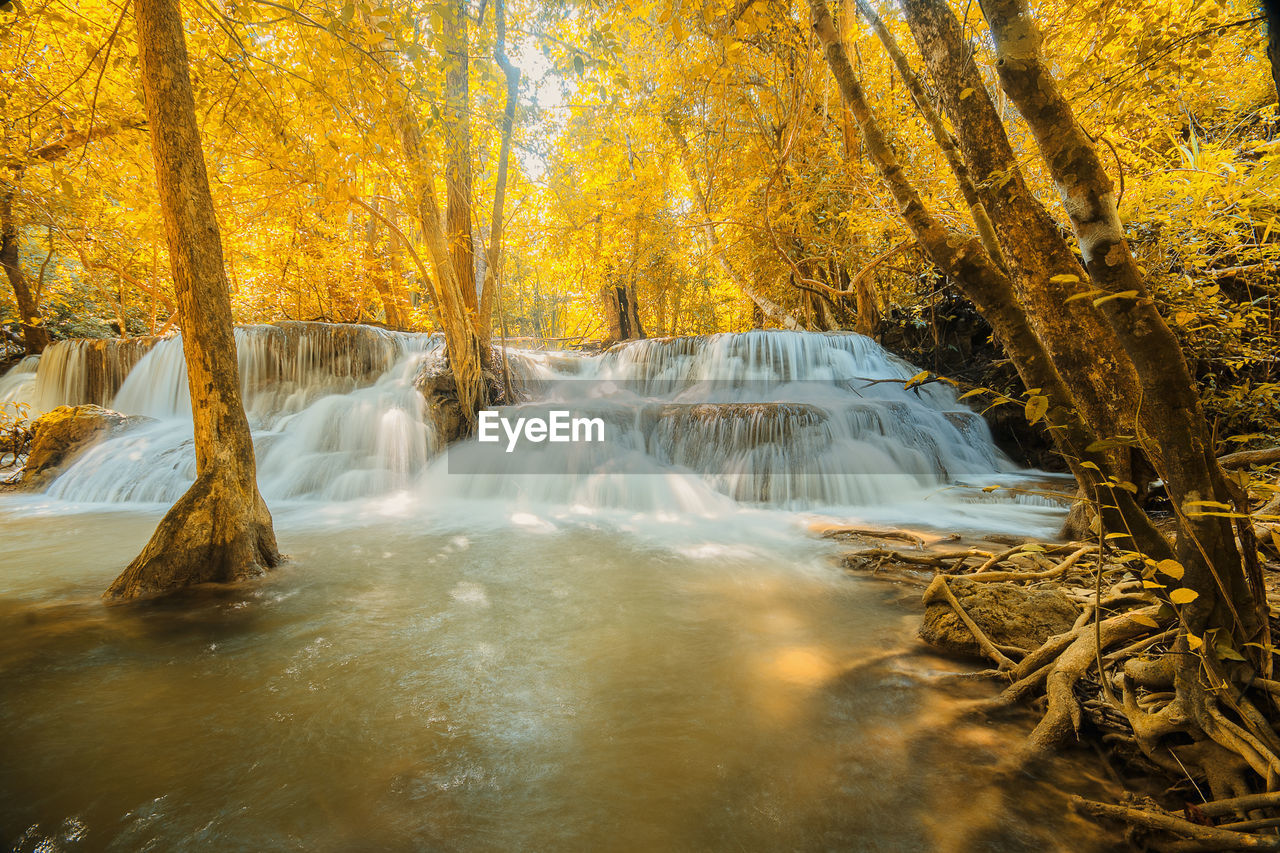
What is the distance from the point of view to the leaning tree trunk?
364cm

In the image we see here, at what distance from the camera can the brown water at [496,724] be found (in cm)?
166

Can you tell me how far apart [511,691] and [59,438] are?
1082 centimetres

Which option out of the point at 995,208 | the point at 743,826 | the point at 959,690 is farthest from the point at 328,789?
the point at 995,208

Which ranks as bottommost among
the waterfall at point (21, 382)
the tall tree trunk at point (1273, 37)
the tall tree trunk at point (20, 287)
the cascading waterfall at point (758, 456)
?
the cascading waterfall at point (758, 456)

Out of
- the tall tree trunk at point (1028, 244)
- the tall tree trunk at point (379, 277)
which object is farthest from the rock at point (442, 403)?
the tall tree trunk at point (1028, 244)

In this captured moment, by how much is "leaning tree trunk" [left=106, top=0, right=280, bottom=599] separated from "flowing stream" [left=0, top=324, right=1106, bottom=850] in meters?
0.35

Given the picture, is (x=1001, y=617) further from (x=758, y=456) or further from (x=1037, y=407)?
(x=758, y=456)

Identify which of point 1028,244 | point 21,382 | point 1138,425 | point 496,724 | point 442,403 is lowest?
point 496,724

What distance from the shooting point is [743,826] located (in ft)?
5.45

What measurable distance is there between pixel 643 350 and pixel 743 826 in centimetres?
1190

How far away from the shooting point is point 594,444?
8383 mm

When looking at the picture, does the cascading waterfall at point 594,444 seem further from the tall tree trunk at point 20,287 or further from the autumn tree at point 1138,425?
the autumn tree at point 1138,425

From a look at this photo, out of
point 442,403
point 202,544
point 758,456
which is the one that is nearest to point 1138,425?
point 202,544

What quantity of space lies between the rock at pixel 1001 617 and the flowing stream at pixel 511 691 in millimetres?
173
